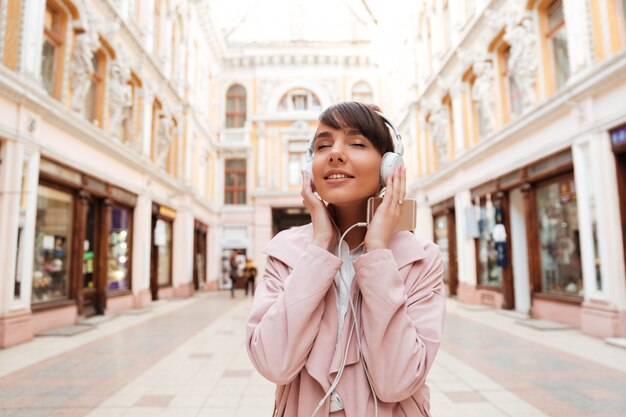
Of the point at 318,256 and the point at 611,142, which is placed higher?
the point at 611,142

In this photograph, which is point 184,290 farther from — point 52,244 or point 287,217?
point 287,217

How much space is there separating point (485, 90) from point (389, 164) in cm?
1182

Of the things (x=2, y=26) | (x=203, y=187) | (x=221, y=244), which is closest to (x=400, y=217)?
(x=2, y=26)

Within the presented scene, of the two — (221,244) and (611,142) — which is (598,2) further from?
(221,244)

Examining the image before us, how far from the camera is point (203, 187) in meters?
21.1

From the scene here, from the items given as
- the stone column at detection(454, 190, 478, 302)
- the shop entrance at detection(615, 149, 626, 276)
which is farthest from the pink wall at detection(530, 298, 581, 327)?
the stone column at detection(454, 190, 478, 302)

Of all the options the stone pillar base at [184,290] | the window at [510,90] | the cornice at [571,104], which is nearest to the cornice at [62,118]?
the stone pillar base at [184,290]

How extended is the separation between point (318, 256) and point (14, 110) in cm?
781

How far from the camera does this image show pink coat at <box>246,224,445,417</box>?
1.06m

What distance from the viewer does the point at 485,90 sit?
1164 cm

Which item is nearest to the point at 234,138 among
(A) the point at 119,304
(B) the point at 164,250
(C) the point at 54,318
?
(B) the point at 164,250

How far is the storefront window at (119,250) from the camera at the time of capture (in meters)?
11.2

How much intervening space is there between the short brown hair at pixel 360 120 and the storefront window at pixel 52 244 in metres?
8.41

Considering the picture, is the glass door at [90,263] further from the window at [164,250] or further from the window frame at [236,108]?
the window frame at [236,108]
